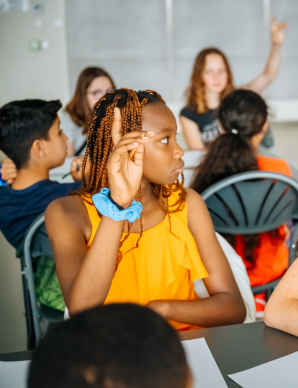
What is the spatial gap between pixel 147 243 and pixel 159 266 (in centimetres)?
7

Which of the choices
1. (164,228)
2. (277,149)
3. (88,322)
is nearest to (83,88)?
(164,228)

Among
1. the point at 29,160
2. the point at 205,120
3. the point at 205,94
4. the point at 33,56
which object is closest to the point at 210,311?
the point at 29,160

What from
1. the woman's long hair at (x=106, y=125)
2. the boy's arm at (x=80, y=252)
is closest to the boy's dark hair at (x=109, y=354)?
the boy's arm at (x=80, y=252)

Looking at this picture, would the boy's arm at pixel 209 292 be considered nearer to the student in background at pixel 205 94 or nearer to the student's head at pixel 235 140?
the student's head at pixel 235 140

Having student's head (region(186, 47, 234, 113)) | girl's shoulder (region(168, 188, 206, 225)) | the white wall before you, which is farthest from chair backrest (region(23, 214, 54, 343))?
the white wall

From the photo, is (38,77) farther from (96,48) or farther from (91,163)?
(91,163)

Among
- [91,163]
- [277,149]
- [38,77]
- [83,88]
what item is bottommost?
[277,149]

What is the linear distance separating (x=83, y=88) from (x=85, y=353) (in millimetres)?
2608

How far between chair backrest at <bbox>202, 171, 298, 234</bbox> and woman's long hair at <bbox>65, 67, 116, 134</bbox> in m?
1.47

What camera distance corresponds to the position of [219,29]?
4.70 metres

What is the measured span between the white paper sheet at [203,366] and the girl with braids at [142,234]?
0.63 ft

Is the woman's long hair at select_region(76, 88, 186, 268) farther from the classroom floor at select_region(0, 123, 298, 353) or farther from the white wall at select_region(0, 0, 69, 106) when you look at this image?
the white wall at select_region(0, 0, 69, 106)

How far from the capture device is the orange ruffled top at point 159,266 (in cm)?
103

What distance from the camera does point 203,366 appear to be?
0.65 m
